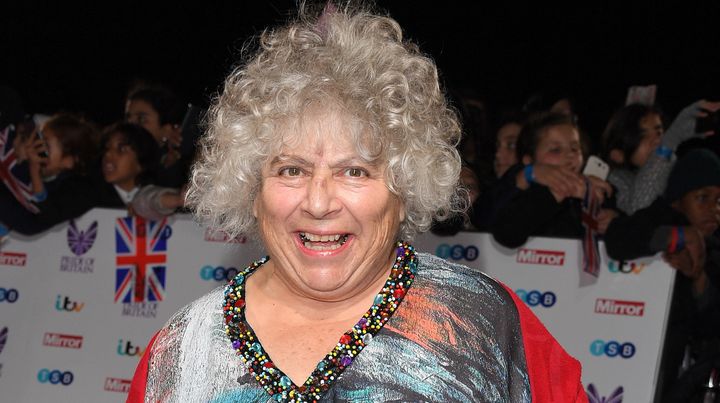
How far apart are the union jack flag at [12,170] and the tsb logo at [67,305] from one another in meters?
0.53

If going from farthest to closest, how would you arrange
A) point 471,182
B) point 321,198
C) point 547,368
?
point 471,182
point 547,368
point 321,198

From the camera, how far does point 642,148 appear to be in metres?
4.96

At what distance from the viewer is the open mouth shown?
2.31 meters

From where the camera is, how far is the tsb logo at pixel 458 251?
4.49 meters

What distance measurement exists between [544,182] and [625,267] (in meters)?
0.49

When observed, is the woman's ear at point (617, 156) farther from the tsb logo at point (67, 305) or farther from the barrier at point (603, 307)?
the tsb logo at point (67, 305)

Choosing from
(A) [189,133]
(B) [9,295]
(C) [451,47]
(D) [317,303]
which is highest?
(C) [451,47]

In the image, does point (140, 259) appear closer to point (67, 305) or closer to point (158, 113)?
point (67, 305)

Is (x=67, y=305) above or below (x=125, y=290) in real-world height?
below

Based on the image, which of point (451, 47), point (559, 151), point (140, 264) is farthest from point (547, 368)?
point (451, 47)

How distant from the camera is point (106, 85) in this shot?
23.2 feet

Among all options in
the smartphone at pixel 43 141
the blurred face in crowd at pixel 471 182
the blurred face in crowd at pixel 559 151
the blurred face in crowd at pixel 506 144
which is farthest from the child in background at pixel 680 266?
the smartphone at pixel 43 141

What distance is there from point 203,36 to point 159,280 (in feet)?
7.97

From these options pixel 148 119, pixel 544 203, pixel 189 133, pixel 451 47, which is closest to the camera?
pixel 544 203
